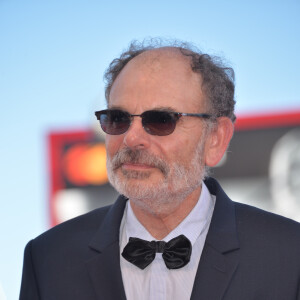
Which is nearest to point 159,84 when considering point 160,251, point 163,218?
point 163,218

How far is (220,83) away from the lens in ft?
9.67

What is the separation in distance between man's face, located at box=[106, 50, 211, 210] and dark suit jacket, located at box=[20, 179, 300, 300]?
284 millimetres

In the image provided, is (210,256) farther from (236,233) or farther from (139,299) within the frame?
(139,299)

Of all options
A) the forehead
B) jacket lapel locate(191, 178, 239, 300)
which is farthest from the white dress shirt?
the forehead

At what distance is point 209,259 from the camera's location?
250 centimetres

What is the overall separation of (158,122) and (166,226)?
614 millimetres

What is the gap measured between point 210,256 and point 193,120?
0.73 m

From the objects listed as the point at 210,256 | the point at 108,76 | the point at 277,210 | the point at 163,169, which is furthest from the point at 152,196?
the point at 277,210

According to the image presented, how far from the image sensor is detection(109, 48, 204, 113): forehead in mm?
2619

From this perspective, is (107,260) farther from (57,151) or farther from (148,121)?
(57,151)

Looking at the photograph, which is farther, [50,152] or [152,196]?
[50,152]

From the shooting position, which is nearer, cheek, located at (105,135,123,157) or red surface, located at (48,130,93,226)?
cheek, located at (105,135,123,157)

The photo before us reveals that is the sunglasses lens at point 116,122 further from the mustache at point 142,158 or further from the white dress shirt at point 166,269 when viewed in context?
the white dress shirt at point 166,269

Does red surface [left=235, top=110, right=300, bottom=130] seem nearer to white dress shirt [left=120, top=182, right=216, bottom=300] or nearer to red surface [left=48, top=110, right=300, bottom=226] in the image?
red surface [left=48, top=110, right=300, bottom=226]
